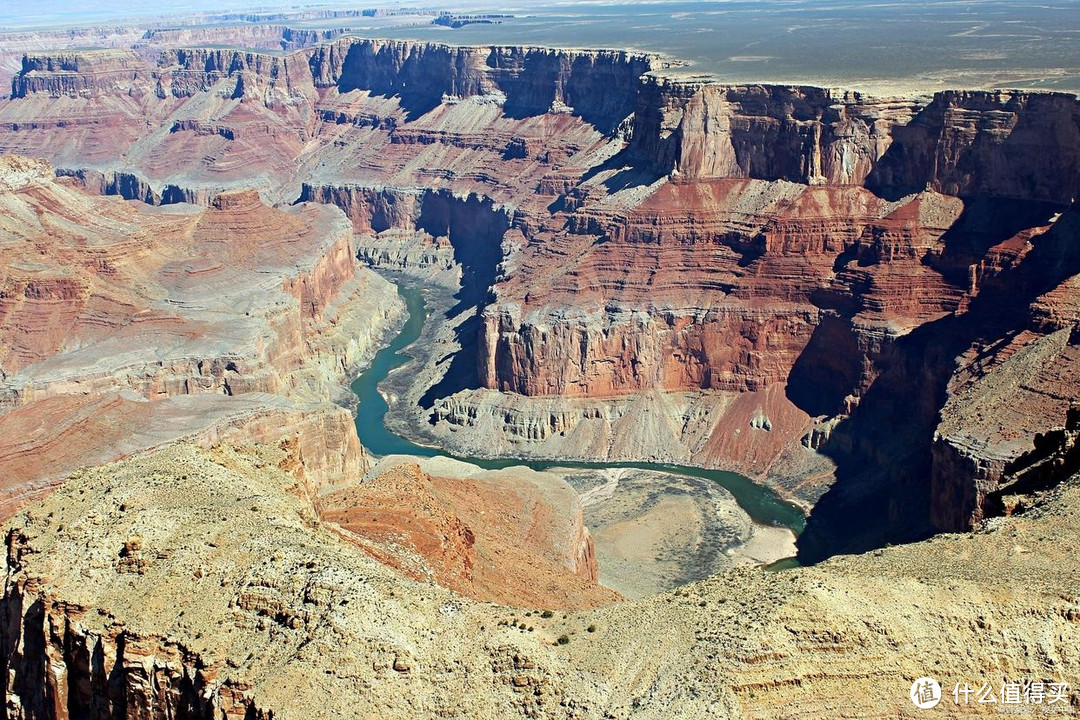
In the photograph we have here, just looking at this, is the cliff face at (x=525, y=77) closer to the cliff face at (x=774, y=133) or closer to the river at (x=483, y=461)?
A: the cliff face at (x=774, y=133)

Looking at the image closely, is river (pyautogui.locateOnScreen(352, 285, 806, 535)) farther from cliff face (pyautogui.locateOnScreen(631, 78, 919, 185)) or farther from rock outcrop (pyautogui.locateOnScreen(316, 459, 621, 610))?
cliff face (pyautogui.locateOnScreen(631, 78, 919, 185))

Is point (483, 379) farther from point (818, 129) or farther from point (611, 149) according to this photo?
point (611, 149)

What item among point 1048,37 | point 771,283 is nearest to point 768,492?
point 771,283

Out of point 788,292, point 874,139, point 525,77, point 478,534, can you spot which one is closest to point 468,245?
point 525,77

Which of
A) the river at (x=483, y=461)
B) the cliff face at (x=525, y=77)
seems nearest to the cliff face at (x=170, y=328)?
the river at (x=483, y=461)

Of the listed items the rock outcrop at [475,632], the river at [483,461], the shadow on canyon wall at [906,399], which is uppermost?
the rock outcrop at [475,632]

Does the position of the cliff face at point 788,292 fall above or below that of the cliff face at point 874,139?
below
